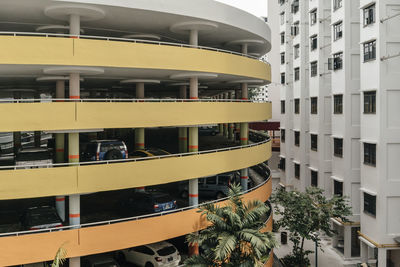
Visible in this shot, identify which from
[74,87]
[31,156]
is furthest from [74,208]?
[74,87]

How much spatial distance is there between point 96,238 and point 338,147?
26.1 meters

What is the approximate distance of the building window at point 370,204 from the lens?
27.7 metres

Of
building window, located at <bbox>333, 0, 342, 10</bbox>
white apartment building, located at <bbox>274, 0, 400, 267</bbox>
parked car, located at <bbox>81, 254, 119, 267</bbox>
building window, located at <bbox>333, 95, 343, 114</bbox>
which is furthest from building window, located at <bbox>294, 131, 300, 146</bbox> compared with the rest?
parked car, located at <bbox>81, 254, 119, 267</bbox>

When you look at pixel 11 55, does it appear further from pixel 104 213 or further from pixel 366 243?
pixel 366 243

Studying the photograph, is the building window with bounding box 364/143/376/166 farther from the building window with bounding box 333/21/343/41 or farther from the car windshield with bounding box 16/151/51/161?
the car windshield with bounding box 16/151/51/161

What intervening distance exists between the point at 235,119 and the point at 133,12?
8.41 m

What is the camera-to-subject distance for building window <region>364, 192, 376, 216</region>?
27.7 metres

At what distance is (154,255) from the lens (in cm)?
1817

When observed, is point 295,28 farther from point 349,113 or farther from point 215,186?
point 215,186

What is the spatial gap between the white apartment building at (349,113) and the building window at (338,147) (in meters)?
0.10

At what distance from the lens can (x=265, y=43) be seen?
83.9 feet

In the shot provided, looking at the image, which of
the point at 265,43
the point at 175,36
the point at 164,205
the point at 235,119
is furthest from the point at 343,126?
the point at 164,205

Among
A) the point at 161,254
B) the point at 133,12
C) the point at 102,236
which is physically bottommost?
the point at 161,254

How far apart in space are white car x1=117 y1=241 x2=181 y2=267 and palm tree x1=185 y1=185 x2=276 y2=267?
2.06 meters
